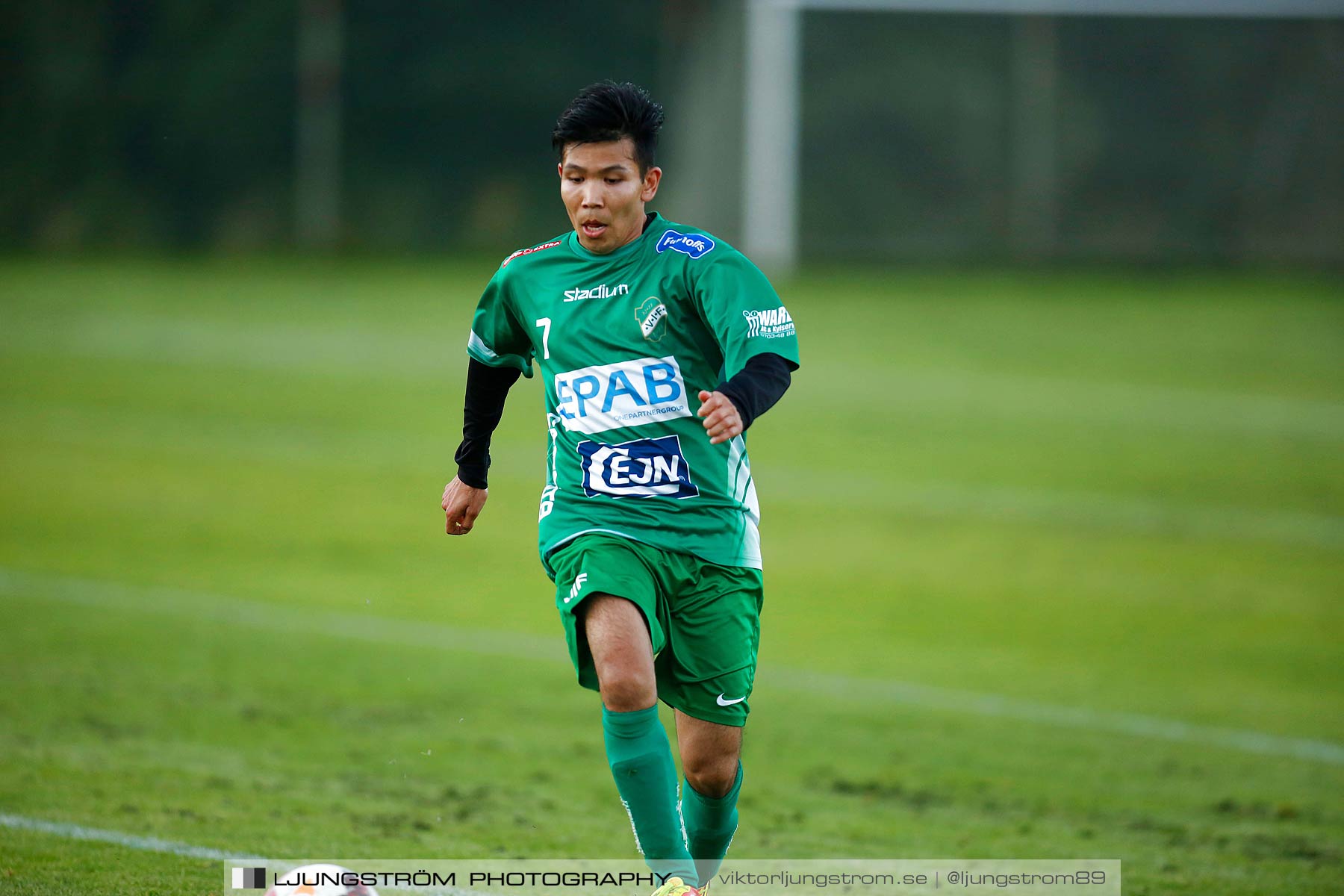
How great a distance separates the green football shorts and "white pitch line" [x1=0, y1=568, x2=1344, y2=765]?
3.94 meters

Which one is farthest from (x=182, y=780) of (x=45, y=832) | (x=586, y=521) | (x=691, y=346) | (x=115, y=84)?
(x=115, y=84)

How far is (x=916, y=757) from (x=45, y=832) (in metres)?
3.78

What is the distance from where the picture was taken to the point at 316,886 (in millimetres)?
3977

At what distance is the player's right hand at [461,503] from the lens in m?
5.13

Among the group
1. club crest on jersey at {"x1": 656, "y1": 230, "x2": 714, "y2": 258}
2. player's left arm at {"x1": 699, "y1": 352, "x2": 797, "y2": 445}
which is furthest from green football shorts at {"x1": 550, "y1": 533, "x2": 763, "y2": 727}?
club crest on jersey at {"x1": 656, "y1": 230, "x2": 714, "y2": 258}

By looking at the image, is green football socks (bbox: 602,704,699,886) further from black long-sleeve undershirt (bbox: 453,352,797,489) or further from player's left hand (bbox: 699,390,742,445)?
black long-sleeve undershirt (bbox: 453,352,797,489)

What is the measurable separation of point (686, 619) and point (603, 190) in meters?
1.23

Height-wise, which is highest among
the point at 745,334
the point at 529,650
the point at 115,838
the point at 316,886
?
the point at 745,334

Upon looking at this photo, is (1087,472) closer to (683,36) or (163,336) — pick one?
(163,336)

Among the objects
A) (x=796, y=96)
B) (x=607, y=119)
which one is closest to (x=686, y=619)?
(x=607, y=119)

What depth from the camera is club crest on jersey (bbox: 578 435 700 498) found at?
4641 mm

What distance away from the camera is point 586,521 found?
4.65m

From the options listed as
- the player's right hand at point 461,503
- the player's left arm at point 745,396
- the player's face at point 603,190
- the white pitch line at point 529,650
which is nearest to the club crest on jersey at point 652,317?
the player's face at point 603,190

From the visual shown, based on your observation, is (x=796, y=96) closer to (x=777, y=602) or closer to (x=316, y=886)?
(x=777, y=602)
